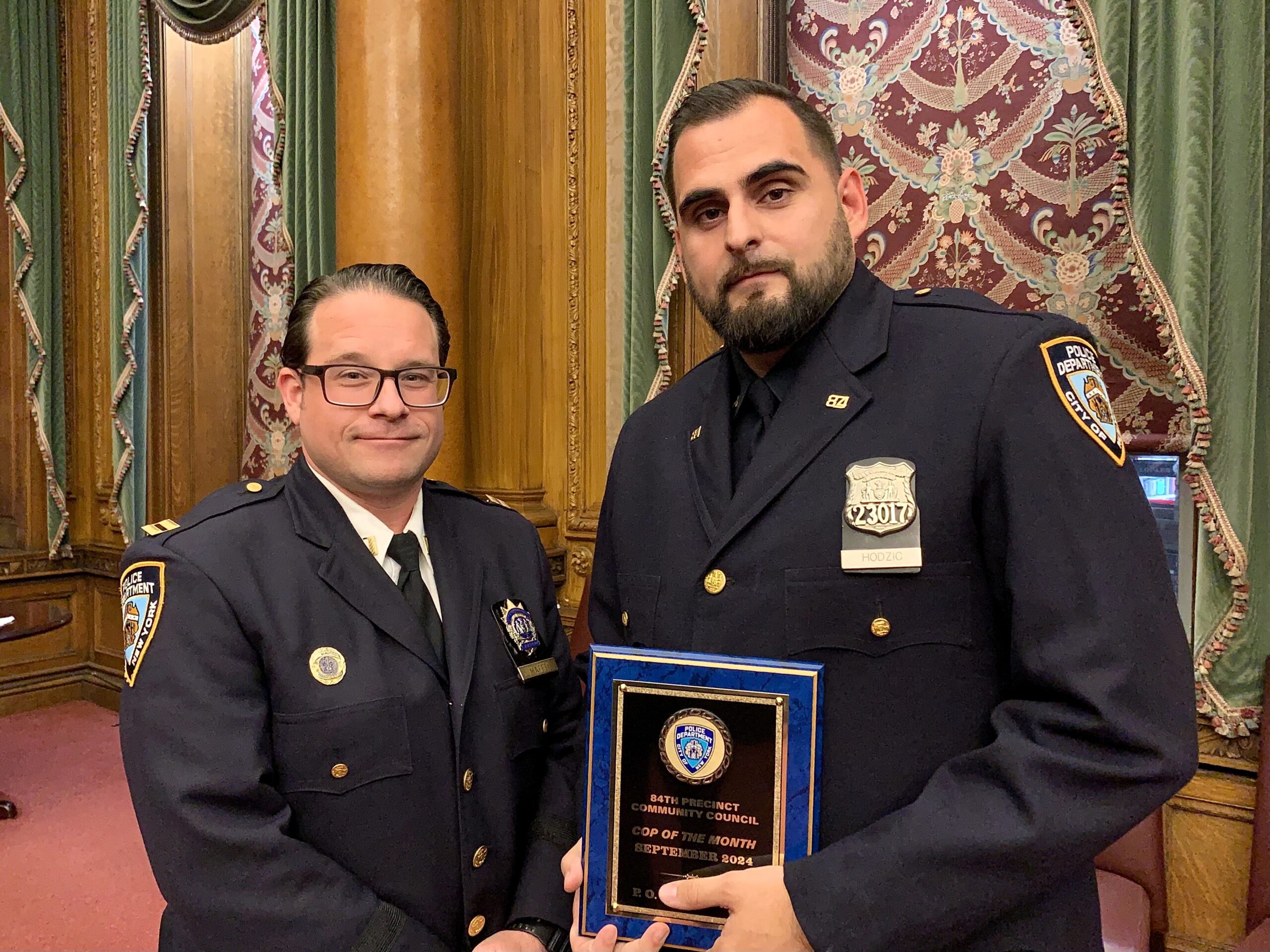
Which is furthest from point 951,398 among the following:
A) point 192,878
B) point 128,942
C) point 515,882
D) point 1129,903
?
point 128,942

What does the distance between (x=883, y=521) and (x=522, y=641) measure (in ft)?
2.34

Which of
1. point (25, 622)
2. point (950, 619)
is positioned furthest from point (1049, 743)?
point (25, 622)

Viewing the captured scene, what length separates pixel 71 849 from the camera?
3.31m

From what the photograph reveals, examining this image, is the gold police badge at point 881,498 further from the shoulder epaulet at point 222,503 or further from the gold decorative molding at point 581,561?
the gold decorative molding at point 581,561

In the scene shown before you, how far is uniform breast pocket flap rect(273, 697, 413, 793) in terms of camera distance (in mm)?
1316

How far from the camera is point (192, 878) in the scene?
124 centimetres

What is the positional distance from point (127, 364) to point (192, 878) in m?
4.11

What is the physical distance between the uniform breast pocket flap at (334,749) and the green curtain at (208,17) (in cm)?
367

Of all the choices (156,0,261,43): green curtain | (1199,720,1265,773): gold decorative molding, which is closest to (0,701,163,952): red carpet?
(1199,720,1265,773): gold decorative molding

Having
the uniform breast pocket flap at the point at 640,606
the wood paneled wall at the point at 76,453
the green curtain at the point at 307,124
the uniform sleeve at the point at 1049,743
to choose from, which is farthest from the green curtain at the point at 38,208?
the uniform sleeve at the point at 1049,743

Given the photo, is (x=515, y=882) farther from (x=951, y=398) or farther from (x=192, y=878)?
(x=951, y=398)

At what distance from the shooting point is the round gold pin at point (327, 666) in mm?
1344

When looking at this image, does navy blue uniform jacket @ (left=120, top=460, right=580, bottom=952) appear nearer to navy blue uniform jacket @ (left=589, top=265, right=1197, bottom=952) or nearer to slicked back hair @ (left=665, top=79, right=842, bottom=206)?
navy blue uniform jacket @ (left=589, top=265, right=1197, bottom=952)

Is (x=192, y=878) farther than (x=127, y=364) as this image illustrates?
No
